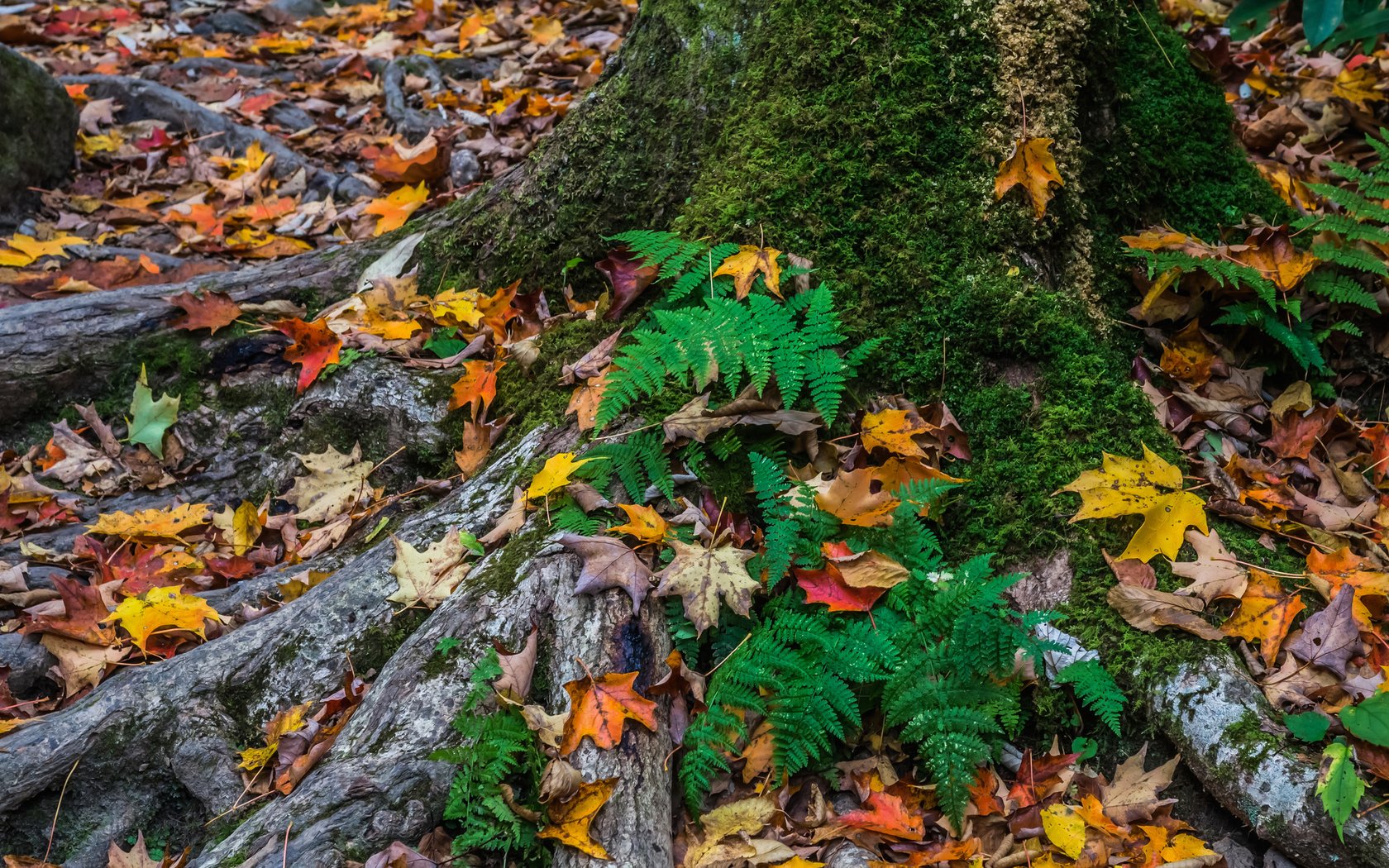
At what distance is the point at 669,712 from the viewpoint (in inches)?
93.7

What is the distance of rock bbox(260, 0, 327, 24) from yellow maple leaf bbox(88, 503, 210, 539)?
7.79m

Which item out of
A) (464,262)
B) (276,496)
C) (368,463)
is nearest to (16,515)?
(276,496)

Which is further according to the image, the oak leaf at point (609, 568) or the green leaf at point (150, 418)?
the green leaf at point (150, 418)

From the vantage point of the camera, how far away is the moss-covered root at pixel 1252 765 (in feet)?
6.57

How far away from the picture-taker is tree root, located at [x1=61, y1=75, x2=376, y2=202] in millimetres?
6320

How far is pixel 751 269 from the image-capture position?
281cm

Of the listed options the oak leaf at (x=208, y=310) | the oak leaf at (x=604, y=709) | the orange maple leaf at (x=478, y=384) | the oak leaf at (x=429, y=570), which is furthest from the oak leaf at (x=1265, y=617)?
the oak leaf at (x=208, y=310)

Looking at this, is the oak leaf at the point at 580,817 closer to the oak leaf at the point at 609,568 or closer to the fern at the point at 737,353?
the oak leaf at the point at 609,568

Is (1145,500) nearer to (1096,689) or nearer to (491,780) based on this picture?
(1096,689)

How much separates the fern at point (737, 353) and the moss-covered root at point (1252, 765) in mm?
1154

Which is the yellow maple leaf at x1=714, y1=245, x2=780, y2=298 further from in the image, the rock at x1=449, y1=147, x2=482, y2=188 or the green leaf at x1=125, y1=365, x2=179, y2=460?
the rock at x1=449, y1=147, x2=482, y2=188

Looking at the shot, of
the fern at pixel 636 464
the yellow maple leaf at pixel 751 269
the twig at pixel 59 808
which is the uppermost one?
the yellow maple leaf at pixel 751 269

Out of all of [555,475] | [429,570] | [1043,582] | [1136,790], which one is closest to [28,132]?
[429,570]

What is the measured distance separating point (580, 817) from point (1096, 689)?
A: 1313mm
